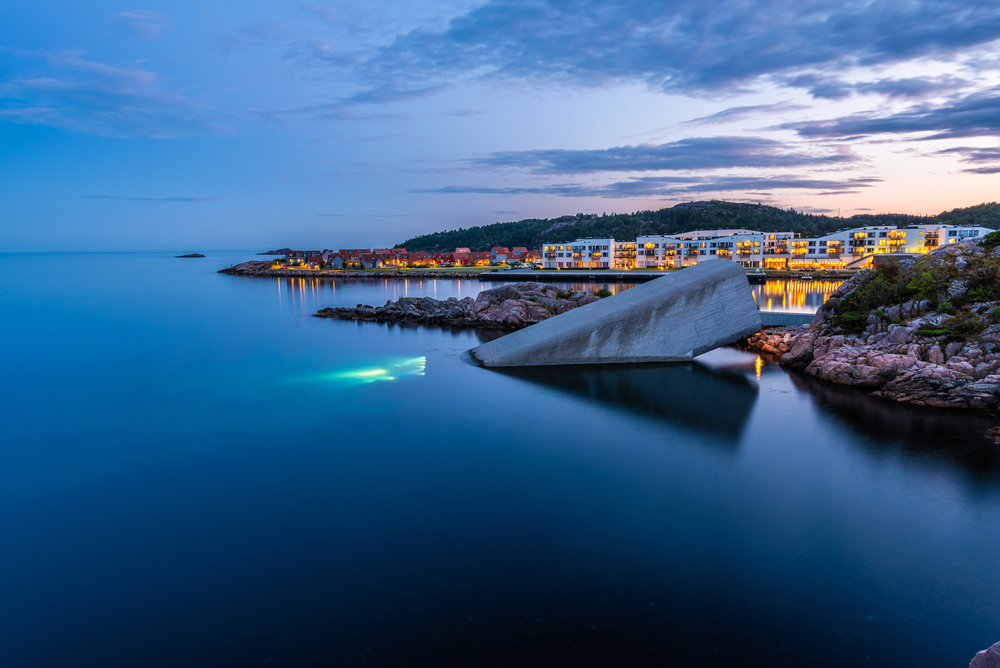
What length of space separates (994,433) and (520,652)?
13586mm

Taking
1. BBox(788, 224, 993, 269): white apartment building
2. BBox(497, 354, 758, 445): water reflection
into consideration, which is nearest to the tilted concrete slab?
BBox(497, 354, 758, 445): water reflection

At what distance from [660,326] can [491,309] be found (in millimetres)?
13166

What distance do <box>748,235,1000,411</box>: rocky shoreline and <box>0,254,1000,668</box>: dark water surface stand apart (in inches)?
38.8

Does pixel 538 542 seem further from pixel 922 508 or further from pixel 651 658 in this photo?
pixel 922 508

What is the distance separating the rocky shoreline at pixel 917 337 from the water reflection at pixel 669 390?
3.20 meters

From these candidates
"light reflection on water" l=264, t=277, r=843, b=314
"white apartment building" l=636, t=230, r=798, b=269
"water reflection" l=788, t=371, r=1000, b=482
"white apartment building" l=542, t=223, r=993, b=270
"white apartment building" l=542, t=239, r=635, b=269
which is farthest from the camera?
"white apartment building" l=542, t=239, r=635, b=269

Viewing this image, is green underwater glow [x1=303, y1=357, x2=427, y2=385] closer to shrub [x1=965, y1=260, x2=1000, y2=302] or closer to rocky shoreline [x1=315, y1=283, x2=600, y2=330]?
rocky shoreline [x1=315, y1=283, x2=600, y2=330]

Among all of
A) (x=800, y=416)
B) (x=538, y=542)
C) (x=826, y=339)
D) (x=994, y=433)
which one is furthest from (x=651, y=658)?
(x=826, y=339)

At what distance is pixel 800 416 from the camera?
15320 mm

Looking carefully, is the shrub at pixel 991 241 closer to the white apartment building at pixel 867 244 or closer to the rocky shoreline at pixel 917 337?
the rocky shoreline at pixel 917 337

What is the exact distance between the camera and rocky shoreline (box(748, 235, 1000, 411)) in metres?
15.2

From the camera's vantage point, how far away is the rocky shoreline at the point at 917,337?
50.0 feet

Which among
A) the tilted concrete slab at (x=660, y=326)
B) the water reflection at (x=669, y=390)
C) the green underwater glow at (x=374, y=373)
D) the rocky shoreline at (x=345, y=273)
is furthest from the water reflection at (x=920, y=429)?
the rocky shoreline at (x=345, y=273)

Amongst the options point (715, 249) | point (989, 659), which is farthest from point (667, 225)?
point (989, 659)
